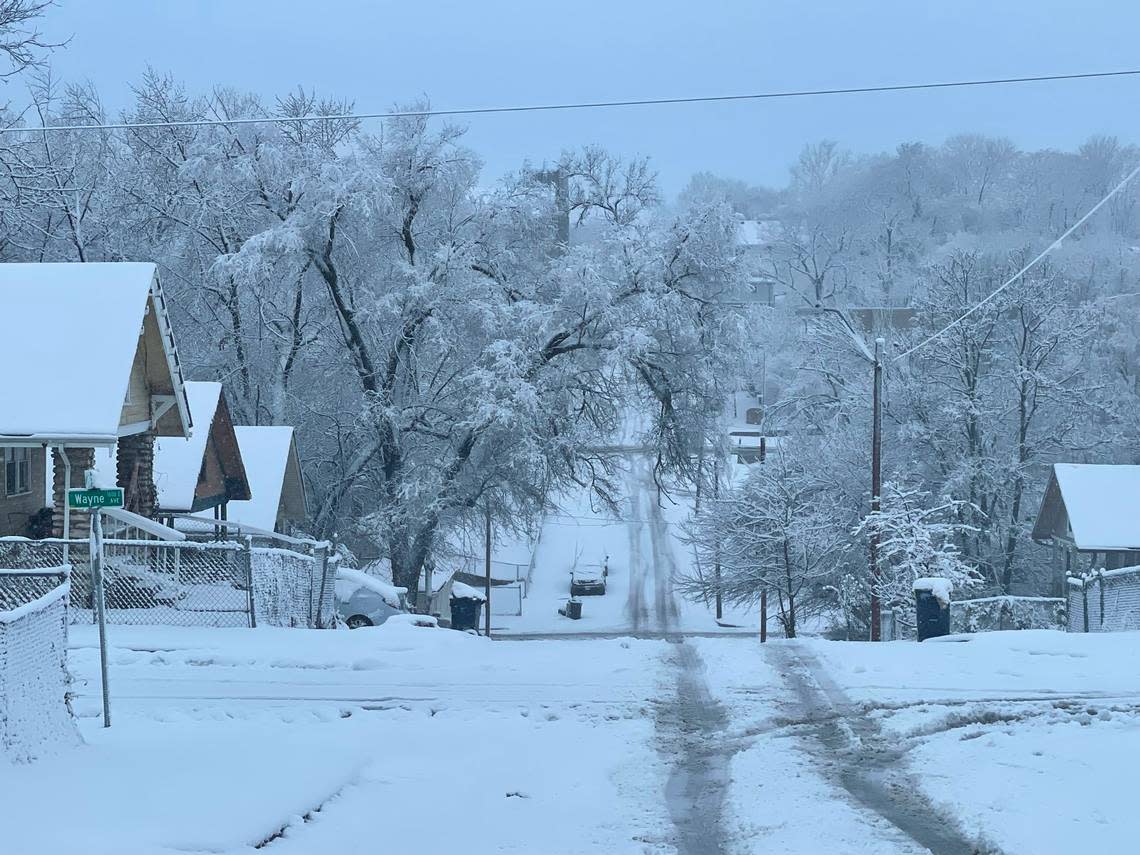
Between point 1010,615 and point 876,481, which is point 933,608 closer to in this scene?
point 876,481

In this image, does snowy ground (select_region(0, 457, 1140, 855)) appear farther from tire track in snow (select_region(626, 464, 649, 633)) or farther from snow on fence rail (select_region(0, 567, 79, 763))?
tire track in snow (select_region(626, 464, 649, 633))

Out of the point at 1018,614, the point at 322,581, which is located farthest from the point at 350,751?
the point at 1018,614

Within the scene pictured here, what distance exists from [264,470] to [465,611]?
10662 millimetres

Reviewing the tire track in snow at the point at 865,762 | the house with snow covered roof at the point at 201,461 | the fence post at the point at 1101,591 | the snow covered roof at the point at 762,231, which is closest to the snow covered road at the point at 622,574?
the house with snow covered roof at the point at 201,461

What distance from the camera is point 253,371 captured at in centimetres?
3550

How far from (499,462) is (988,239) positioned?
7509 cm

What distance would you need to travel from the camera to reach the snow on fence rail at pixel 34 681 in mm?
8047

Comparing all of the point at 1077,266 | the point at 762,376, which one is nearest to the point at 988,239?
the point at 1077,266

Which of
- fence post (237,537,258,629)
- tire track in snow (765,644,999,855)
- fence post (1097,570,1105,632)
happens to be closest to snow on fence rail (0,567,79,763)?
tire track in snow (765,644,999,855)

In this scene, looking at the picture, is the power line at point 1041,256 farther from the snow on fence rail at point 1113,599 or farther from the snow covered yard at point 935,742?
the snow covered yard at point 935,742

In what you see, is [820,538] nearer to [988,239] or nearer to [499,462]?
[499,462]

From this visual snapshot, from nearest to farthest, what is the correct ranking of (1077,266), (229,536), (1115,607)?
(1115,607) → (229,536) → (1077,266)

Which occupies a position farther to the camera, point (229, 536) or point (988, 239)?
point (988, 239)

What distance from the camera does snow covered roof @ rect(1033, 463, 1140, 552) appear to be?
29.5 metres
